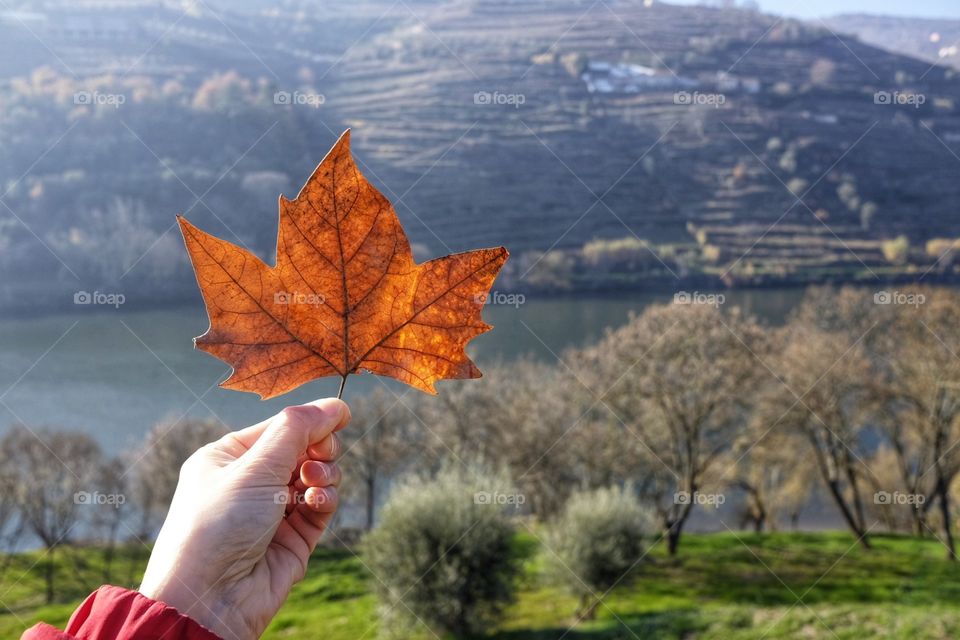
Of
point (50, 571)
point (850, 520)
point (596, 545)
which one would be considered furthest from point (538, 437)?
point (50, 571)

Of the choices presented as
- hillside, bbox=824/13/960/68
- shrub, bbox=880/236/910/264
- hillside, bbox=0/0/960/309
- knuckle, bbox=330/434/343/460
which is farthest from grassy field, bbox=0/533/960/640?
hillside, bbox=824/13/960/68

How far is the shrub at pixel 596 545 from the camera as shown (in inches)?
828

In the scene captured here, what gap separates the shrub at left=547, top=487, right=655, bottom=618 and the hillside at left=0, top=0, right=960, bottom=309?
34.6 meters

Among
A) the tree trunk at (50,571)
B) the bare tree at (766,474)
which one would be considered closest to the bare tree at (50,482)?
the tree trunk at (50,571)

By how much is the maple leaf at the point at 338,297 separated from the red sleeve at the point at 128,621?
2.17ft

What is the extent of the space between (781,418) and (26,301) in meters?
65.0

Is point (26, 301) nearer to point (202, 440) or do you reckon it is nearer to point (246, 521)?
point (202, 440)

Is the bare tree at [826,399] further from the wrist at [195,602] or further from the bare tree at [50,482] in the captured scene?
the bare tree at [50,482]

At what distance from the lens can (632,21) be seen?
136 m

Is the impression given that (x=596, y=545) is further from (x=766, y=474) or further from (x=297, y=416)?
(x=297, y=416)

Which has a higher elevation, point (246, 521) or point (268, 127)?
point (268, 127)

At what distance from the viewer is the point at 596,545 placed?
68.6 ft

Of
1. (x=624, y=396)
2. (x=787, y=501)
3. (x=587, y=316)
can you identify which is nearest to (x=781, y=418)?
(x=624, y=396)

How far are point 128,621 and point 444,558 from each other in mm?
17712
